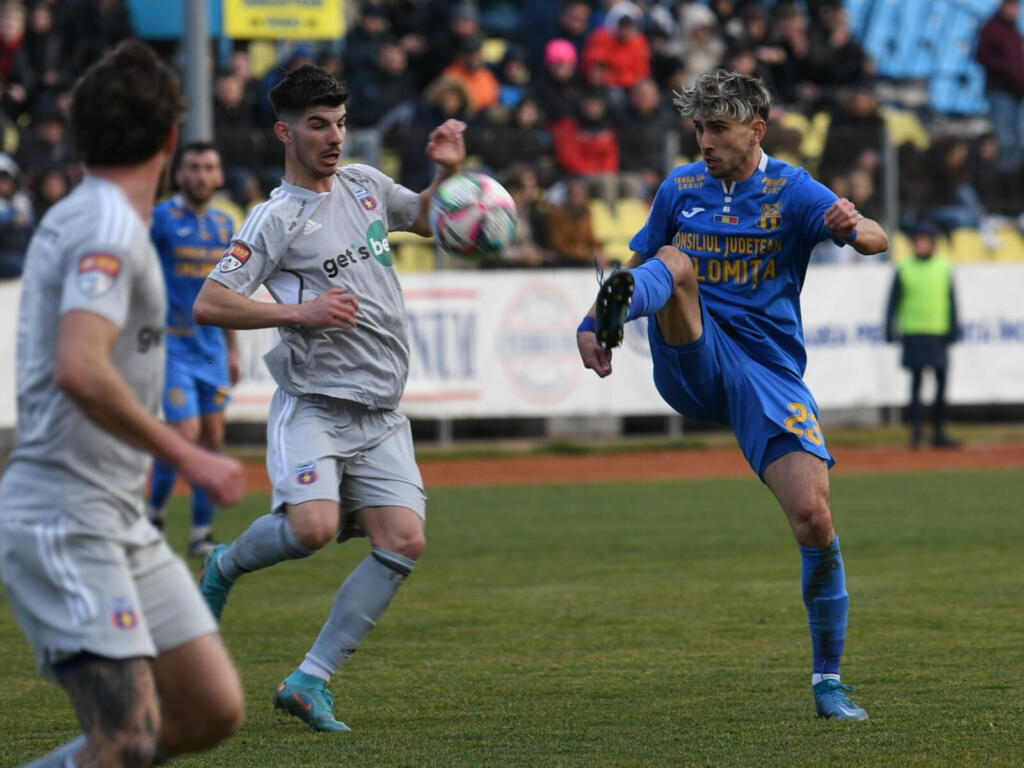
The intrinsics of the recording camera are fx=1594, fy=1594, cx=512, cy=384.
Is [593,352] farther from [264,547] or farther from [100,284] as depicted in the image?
[100,284]

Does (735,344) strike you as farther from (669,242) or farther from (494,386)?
(494,386)

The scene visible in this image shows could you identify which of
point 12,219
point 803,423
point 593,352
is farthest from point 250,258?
point 12,219

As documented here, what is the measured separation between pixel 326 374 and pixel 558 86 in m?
13.7

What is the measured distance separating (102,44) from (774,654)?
13.3 metres

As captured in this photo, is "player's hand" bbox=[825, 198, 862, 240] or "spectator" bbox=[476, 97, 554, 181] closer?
"player's hand" bbox=[825, 198, 862, 240]

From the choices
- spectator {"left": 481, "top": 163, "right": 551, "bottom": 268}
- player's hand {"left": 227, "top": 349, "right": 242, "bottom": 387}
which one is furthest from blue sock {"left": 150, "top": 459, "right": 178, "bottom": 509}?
spectator {"left": 481, "top": 163, "right": 551, "bottom": 268}

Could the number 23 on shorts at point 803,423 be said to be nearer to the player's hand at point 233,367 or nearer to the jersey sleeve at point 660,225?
the jersey sleeve at point 660,225

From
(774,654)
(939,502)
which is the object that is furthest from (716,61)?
(774,654)

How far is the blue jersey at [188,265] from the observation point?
415 inches

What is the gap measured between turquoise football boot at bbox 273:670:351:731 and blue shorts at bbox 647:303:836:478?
181cm

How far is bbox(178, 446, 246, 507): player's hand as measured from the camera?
352cm

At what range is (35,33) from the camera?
18188 mm

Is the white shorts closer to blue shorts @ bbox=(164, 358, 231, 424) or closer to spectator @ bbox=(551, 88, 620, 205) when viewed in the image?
blue shorts @ bbox=(164, 358, 231, 424)

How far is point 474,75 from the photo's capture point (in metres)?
19.3
